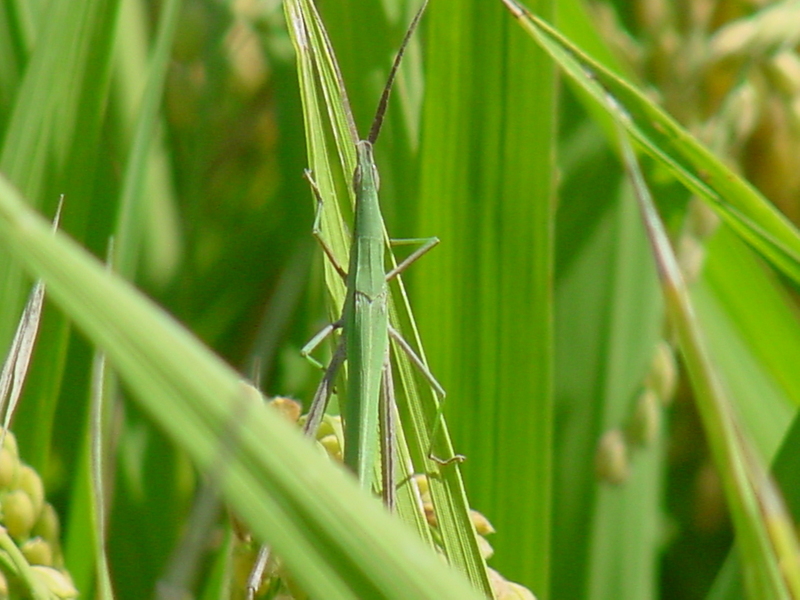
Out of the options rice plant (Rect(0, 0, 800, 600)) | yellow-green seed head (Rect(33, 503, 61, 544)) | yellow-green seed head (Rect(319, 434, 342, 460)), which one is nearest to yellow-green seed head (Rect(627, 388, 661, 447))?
rice plant (Rect(0, 0, 800, 600))

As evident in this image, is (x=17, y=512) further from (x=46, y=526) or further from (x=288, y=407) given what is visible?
(x=288, y=407)

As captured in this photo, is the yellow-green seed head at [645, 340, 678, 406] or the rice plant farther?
the yellow-green seed head at [645, 340, 678, 406]

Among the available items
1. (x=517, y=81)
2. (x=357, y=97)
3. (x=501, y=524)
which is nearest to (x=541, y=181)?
(x=517, y=81)

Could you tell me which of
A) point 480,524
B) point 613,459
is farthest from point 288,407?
point 613,459

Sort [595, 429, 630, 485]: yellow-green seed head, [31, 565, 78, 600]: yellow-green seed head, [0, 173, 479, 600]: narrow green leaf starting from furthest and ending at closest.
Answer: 1. [595, 429, 630, 485]: yellow-green seed head
2. [31, 565, 78, 600]: yellow-green seed head
3. [0, 173, 479, 600]: narrow green leaf

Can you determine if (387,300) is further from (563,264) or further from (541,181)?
(563,264)

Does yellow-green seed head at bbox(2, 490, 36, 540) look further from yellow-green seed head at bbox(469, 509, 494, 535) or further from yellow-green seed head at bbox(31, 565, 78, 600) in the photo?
yellow-green seed head at bbox(469, 509, 494, 535)

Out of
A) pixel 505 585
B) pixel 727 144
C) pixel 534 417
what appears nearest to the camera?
pixel 505 585
